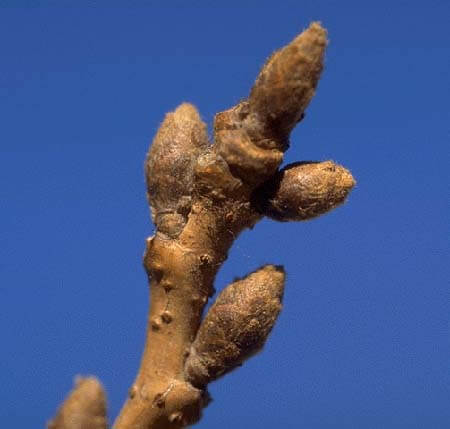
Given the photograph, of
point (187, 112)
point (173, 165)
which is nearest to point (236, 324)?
point (173, 165)

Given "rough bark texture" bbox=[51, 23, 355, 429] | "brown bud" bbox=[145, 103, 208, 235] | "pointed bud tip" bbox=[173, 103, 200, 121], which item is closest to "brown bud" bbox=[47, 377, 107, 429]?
"rough bark texture" bbox=[51, 23, 355, 429]

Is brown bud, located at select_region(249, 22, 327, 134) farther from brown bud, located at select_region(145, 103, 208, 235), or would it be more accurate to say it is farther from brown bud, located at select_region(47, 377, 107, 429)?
brown bud, located at select_region(47, 377, 107, 429)

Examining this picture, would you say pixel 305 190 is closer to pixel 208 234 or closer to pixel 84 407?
→ pixel 208 234

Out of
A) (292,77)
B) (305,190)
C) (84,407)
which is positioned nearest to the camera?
(84,407)

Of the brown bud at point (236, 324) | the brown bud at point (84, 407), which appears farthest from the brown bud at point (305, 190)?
the brown bud at point (84, 407)

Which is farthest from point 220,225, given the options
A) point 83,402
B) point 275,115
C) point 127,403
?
point 83,402

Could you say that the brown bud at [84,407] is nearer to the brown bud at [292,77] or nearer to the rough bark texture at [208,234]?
the rough bark texture at [208,234]
